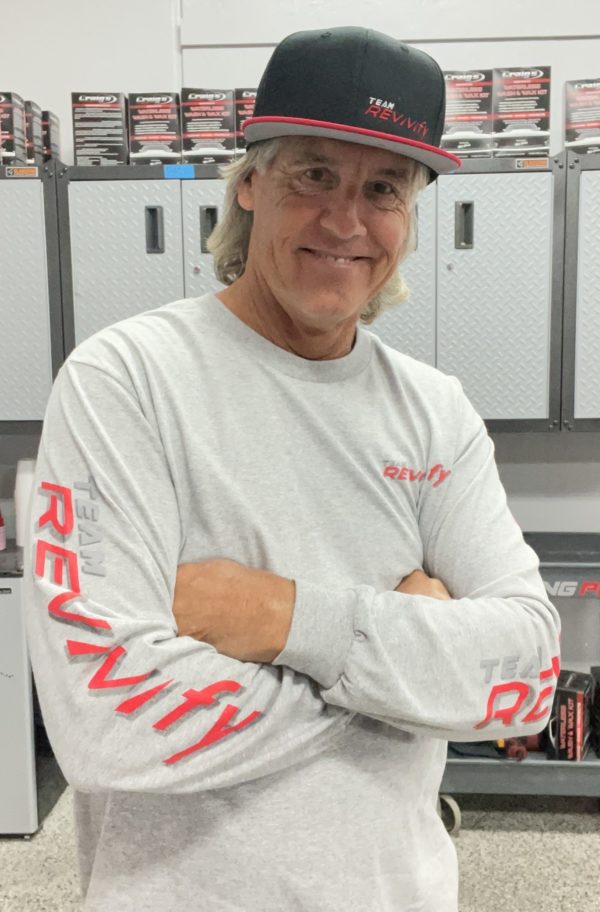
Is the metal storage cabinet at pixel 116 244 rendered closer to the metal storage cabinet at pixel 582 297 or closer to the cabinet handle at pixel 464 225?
the cabinet handle at pixel 464 225

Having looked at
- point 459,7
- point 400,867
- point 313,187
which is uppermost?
point 459,7

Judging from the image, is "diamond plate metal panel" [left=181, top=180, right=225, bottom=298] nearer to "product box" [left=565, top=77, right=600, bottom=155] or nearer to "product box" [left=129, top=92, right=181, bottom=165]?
"product box" [left=129, top=92, right=181, bottom=165]

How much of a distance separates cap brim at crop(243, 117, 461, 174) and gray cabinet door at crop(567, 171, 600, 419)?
1.89 m

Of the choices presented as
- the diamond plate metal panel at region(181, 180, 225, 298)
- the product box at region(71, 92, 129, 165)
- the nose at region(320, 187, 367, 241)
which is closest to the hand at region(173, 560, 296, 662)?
the nose at region(320, 187, 367, 241)

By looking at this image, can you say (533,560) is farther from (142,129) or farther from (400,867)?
(142,129)

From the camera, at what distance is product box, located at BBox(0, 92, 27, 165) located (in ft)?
8.31

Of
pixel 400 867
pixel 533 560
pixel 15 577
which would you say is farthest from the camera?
pixel 15 577

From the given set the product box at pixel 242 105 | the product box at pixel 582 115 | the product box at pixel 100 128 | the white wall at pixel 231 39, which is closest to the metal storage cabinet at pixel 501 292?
the product box at pixel 582 115

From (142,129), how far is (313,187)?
6.61ft

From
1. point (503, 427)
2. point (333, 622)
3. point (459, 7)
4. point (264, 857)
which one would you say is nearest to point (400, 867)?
point (264, 857)

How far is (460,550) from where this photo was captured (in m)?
0.95

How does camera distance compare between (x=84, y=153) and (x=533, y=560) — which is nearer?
(x=533, y=560)

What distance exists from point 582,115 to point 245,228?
200 centimetres

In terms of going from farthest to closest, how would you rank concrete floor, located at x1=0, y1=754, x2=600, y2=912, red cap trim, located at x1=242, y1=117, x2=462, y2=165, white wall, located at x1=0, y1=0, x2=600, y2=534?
white wall, located at x1=0, y1=0, x2=600, y2=534 → concrete floor, located at x1=0, y1=754, x2=600, y2=912 → red cap trim, located at x1=242, y1=117, x2=462, y2=165
